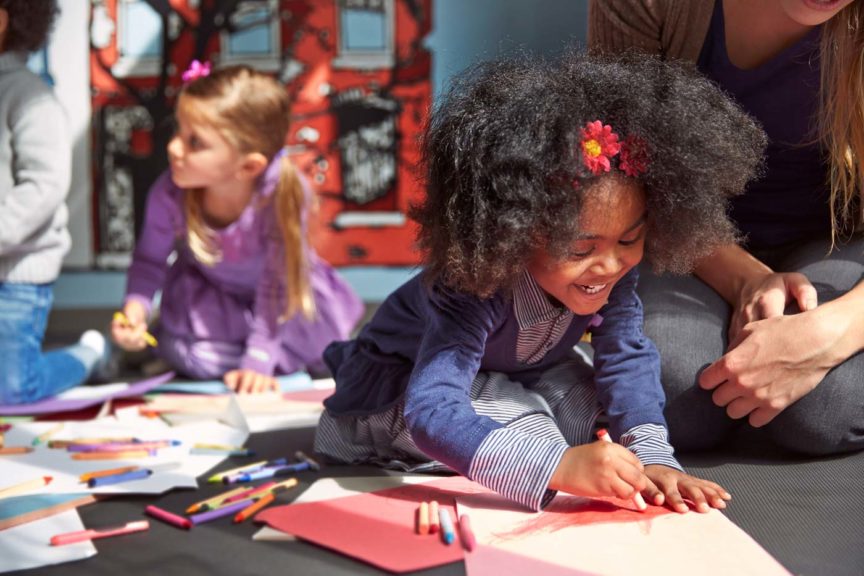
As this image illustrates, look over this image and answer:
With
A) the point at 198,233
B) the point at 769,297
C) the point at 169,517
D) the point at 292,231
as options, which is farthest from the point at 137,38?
the point at 769,297

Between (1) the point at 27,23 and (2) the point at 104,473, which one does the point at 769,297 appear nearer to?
(2) the point at 104,473

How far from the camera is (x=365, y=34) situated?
3111 millimetres

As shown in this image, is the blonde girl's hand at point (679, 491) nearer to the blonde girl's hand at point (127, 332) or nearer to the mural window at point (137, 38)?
the blonde girl's hand at point (127, 332)

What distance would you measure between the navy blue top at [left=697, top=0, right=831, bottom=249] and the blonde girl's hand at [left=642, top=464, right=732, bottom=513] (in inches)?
21.2

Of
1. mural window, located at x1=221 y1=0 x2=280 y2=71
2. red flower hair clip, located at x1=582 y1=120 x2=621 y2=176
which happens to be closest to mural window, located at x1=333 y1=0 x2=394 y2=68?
mural window, located at x1=221 y1=0 x2=280 y2=71

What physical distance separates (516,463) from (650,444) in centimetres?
22

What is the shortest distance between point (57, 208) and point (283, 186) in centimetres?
52

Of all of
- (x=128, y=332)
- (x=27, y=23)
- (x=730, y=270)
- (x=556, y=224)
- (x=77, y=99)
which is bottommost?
(x=128, y=332)

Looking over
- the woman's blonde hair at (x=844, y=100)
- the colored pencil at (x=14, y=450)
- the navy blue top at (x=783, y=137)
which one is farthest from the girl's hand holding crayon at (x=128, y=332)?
the woman's blonde hair at (x=844, y=100)

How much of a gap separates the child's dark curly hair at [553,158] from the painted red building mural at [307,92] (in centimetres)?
185

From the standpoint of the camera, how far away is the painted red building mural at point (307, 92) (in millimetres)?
3074

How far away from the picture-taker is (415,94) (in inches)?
124

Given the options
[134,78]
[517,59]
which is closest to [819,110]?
[517,59]

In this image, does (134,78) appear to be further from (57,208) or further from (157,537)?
(157,537)
